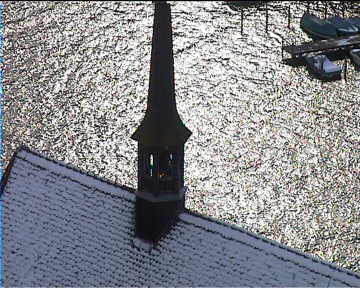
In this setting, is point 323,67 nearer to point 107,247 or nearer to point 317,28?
Answer: point 317,28

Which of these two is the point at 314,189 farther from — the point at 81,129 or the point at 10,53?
the point at 10,53

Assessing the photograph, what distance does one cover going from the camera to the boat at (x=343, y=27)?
292ft

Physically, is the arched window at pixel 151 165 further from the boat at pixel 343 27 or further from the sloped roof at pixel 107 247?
the boat at pixel 343 27

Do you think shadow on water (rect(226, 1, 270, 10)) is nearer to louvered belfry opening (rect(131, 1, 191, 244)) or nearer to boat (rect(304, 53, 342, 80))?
boat (rect(304, 53, 342, 80))

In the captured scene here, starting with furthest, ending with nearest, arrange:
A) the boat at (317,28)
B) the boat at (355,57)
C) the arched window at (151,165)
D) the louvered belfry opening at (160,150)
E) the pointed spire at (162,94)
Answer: the boat at (317,28), the boat at (355,57), the arched window at (151,165), the louvered belfry opening at (160,150), the pointed spire at (162,94)

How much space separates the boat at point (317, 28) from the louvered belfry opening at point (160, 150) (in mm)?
56912

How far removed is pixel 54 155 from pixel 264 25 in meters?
35.0

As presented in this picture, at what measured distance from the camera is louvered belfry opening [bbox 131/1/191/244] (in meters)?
34.2

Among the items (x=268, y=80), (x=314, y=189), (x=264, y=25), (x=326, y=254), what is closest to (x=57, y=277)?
(x=326, y=254)

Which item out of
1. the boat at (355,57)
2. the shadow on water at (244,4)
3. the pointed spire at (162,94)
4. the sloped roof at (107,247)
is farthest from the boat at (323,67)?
the pointed spire at (162,94)

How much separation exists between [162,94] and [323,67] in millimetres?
49611

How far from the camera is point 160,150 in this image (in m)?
35.7

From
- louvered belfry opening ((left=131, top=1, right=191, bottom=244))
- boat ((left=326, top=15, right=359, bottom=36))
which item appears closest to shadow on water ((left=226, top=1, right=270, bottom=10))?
boat ((left=326, top=15, right=359, bottom=36))

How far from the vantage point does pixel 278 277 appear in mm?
33906
